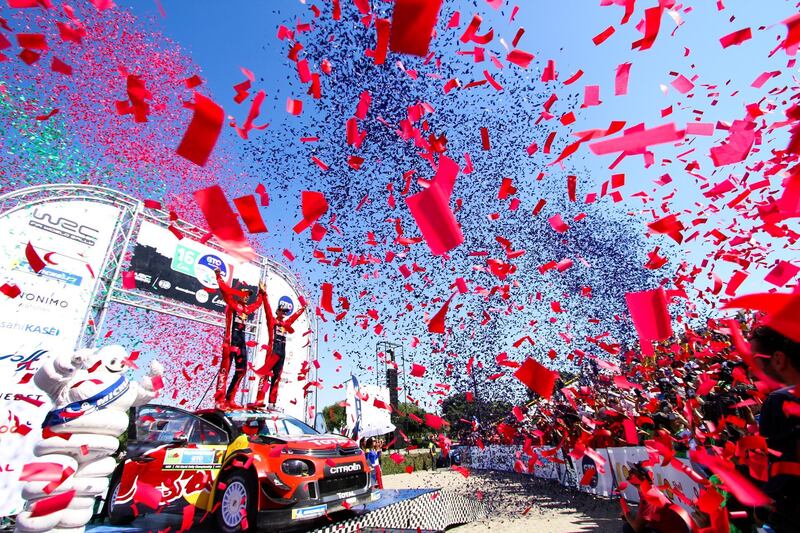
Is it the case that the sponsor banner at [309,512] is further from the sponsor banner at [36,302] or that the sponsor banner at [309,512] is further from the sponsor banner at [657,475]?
the sponsor banner at [36,302]

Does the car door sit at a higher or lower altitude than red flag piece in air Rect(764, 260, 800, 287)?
lower

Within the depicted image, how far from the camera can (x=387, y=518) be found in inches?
228

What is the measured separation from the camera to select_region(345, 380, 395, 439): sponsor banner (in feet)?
48.1

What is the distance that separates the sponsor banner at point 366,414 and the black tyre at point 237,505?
8.36 metres

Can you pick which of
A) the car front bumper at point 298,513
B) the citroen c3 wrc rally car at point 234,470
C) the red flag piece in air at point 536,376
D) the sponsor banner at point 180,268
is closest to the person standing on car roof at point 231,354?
the citroen c3 wrc rally car at point 234,470

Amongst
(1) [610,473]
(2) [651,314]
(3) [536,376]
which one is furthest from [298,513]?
(1) [610,473]

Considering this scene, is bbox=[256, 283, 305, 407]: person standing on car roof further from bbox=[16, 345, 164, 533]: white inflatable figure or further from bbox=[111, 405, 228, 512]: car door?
bbox=[16, 345, 164, 533]: white inflatable figure

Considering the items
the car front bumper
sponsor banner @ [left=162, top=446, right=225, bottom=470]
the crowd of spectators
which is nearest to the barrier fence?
the crowd of spectators

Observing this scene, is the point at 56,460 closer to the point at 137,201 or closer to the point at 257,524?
the point at 257,524

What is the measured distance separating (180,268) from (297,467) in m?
10.5

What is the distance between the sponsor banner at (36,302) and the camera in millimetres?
7414

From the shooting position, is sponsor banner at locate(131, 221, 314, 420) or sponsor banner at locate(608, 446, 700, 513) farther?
sponsor banner at locate(131, 221, 314, 420)

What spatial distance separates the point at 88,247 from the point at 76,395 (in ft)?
23.5

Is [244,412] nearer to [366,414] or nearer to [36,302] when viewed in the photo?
[36,302]
